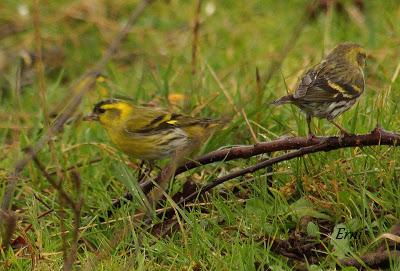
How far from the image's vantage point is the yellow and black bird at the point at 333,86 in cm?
457

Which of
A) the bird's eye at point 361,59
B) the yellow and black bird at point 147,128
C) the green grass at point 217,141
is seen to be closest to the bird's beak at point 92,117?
the yellow and black bird at point 147,128

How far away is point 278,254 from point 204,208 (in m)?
0.67

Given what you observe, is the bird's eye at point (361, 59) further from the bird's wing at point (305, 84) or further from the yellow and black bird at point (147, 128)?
the yellow and black bird at point (147, 128)

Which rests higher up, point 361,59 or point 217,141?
point 361,59

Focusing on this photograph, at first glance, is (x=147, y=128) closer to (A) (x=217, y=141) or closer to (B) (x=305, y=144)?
(A) (x=217, y=141)

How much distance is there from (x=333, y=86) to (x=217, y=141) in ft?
2.89

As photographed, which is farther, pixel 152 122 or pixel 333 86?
pixel 152 122

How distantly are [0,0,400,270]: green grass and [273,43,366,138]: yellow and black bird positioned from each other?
0.18 meters

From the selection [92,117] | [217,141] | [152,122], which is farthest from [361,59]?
[92,117]

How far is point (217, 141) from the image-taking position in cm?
537

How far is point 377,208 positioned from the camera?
432 cm

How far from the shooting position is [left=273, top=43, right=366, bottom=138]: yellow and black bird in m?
4.57

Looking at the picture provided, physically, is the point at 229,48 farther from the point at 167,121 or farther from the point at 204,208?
the point at 204,208

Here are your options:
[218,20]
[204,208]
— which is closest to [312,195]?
[204,208]
